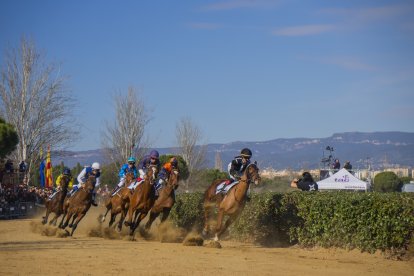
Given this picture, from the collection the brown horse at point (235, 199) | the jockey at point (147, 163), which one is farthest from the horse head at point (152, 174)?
the brown horse at point (235, 199)

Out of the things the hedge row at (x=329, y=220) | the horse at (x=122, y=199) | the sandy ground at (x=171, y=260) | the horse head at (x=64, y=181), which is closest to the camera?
the sandy ground at (x=171, y=260)

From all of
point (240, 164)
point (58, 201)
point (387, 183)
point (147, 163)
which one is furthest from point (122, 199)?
point (387, 183)

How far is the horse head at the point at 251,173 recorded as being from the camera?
1894 centimetres

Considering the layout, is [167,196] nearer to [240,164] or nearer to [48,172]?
[240,164]

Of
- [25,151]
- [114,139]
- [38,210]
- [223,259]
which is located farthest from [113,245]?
[114,139]

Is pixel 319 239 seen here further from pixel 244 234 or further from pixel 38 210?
pixel 38 210

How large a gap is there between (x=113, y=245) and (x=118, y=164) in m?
40.4

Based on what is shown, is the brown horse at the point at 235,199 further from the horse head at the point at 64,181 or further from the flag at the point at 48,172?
the flag at the point at 48,172

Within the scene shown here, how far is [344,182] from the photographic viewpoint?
3800cm

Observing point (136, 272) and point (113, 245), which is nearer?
point (136, 272)

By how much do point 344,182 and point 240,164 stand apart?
18649 mm

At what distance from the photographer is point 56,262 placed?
14.5m

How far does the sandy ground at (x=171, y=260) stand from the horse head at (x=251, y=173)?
6.28ft

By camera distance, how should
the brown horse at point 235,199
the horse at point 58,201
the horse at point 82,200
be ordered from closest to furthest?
the brown horse at point 235,199 < the horse at point 82,200 < the horse at point 58,201
